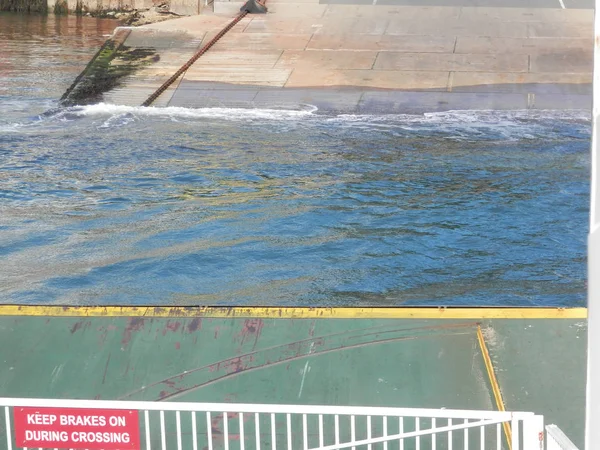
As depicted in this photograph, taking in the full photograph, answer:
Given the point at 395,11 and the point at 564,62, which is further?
the point at 395,11

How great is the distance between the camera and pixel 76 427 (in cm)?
576

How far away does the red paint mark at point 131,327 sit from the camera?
8922 millimetres

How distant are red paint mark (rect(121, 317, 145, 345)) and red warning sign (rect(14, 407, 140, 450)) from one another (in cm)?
307

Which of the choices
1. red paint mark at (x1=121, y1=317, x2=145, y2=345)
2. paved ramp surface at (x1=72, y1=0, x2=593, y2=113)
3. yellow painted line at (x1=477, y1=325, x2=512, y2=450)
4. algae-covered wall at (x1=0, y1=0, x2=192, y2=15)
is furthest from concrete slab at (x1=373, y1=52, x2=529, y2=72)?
red paint mark at (x1=121, y1=317, x2=145, y2=345)

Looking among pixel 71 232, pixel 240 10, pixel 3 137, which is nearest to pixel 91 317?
pixel 71 232

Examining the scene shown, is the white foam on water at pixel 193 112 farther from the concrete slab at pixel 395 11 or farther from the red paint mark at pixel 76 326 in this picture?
the red paint mark at pixel 76 326

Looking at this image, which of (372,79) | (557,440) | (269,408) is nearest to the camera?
(557,440)

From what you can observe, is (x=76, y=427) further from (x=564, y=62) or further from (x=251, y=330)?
(x=564, y=62)

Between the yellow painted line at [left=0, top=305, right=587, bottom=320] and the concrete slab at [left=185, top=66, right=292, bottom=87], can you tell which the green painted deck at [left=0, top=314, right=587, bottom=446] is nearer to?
the yellow painted line at [left=0, top=305, right=587, bottom=320]

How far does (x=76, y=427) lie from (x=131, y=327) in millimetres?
3329

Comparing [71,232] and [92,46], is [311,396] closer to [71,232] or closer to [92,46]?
[71,232]

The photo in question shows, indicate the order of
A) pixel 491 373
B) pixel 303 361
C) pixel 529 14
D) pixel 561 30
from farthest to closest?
pixel 529 14 → pixel 561 30 → pixel 303 361 → pixel 491 373

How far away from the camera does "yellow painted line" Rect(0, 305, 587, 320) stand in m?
9.02

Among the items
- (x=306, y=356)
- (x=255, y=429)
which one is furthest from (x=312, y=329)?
(x=255, y=429)
